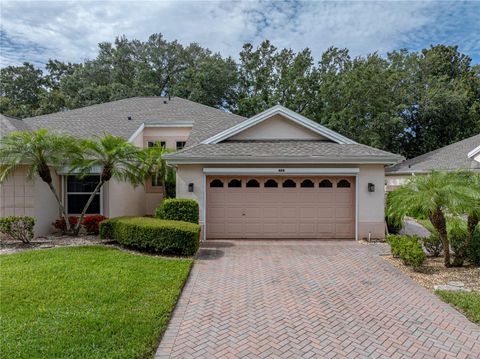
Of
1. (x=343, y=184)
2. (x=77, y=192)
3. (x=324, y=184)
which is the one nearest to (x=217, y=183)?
(x=324, y=184)

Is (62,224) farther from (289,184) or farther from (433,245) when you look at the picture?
(433,245)

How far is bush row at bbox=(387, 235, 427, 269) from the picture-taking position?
26.1 ft

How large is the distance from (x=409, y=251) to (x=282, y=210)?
15.8ft

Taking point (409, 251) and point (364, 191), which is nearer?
point (409, 251)

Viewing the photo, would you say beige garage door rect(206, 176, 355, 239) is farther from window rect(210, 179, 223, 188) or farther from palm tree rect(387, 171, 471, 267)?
palm tree rect(387, 171, 471, 267)

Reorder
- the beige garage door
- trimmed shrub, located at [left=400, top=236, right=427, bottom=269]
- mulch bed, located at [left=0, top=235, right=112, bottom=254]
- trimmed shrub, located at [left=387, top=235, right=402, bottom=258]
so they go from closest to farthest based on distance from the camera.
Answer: trimmed shrub, located at [left=400, top=236, right=427, bottom=269] → trimmed shrub, located at [left=387, top=235, right=402, bottom=258] → mulch bed, located at [left=0, top=235, right=112, bottom=254] → the beige garage door

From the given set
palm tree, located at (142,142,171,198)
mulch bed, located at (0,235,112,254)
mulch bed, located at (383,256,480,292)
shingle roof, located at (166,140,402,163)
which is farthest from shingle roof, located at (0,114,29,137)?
mulch bed, located at (383,256,480,292)

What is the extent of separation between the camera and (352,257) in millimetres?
9305

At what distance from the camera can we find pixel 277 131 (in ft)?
44.7

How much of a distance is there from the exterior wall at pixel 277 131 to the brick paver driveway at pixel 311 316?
6547 millimetres

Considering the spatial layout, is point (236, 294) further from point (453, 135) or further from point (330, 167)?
point (453, 135)

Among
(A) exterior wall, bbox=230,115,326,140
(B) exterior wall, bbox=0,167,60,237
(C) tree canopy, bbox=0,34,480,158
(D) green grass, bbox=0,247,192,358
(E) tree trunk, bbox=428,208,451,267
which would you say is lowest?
(D) green grass, bbox=0,247,192,358

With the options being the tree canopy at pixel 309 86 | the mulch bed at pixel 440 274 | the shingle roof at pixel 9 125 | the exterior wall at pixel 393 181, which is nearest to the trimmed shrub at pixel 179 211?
the mulch bed at pixel 440 274

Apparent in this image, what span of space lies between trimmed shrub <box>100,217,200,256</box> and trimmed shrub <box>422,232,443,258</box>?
285 inches
